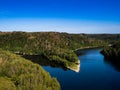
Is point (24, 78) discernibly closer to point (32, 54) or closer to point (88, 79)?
point (88, 79)

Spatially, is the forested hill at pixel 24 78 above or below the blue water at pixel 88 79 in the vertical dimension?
above

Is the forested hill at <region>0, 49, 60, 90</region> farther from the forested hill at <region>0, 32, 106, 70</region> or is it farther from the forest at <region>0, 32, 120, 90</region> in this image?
the forested hill at <region>0, 32, 106, 70</region>

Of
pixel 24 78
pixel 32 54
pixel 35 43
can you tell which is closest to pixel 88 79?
pixel 24 78

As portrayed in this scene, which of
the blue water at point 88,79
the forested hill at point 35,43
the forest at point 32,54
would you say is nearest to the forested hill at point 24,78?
the forest at point 32,54

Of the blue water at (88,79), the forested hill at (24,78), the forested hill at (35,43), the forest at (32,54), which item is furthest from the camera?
the forested hill at (35,43)

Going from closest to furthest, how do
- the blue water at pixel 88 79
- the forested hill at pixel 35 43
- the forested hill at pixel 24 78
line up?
1. the forested hill at pixel 24 78
2. the blue water at pixel 88 79
3. the forested hill at pixel 35 43

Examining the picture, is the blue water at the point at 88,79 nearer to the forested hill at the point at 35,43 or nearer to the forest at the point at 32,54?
the forest at the point at 32,54

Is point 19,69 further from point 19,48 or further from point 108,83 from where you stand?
point 19,48

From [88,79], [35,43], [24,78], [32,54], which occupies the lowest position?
[32,54]

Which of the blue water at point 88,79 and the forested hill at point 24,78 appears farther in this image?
the blue water at point 88,79

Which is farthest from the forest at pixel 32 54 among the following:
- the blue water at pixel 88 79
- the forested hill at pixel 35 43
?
the blue water at pixel 88 79


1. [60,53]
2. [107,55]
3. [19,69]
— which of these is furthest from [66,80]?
[107,55]
